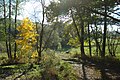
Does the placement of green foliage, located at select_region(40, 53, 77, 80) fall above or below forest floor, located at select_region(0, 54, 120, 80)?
above

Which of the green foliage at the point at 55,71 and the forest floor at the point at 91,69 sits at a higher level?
the green foliage at the point at 55,71

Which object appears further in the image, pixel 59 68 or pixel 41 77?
pixel 59 68

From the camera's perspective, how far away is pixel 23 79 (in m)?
14.5

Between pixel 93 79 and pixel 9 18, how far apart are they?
65.4 ft

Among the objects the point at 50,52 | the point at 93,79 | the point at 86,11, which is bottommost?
the point at 93,79

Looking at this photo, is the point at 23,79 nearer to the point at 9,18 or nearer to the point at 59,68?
the point at 59,68

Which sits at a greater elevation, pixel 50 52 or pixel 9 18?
pixel 9 18

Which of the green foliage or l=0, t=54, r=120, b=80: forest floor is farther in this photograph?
l=0, t=54, r=120, b=80: forest floor

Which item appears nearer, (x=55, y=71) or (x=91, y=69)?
(x=55, y=71)

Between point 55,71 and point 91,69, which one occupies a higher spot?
point 55,71

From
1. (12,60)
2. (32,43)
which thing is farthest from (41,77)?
(32,43)

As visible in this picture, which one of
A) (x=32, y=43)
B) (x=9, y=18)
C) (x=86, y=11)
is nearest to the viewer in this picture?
(x=86, y=11)

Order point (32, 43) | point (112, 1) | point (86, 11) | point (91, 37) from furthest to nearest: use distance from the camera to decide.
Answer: point (32, 43) < point (91, 37) < point (86, 11) < point (112, 1)

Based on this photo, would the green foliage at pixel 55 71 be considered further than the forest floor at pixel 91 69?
No
